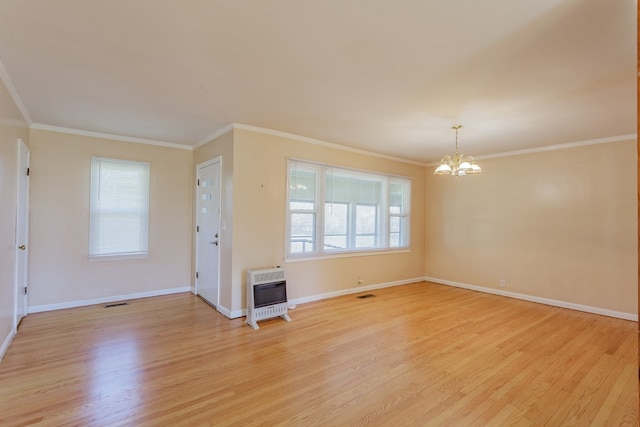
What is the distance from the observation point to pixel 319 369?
8.68 ft

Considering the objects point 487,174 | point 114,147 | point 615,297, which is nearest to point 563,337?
point 615,297

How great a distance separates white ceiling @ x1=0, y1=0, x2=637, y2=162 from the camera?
1.76 metres

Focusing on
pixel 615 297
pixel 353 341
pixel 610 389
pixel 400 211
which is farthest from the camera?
pixel 400 211

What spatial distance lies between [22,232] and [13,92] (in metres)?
1.57

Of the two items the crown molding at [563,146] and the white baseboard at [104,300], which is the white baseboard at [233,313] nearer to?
the white baseboard at [104,300]

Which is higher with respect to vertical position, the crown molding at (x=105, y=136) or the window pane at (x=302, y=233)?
the crown molding at (x=105, y=136)

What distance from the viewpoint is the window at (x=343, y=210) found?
453cm

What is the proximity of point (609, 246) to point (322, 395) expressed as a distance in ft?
14.8

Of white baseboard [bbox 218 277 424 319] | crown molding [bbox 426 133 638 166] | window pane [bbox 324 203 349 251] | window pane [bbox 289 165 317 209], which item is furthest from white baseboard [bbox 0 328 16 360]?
crown molding [bbox 426 133 638 166]

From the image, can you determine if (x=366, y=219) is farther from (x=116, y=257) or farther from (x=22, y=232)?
(x=22, y=232)

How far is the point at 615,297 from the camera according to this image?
4.19 m

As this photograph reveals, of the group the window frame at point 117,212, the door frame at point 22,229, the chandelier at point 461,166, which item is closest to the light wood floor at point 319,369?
the door frame at point 22,229

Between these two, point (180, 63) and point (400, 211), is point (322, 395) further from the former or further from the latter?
point (400, 211)

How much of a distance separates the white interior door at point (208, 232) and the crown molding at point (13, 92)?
6.57ft
